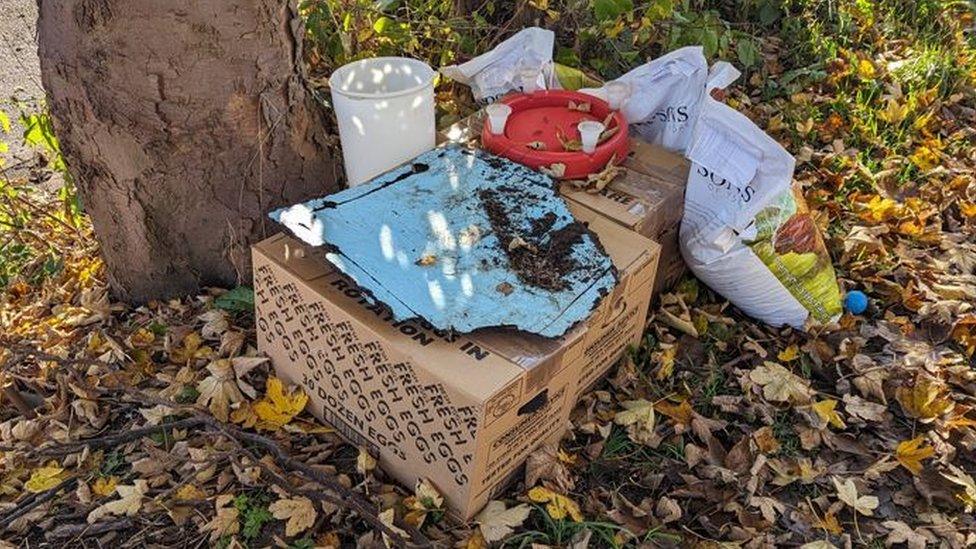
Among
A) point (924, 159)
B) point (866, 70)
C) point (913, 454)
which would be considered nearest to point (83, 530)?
point (913, 454)

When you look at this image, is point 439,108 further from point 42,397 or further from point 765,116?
point 42,397

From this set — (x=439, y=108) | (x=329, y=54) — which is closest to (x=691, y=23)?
(x=439, y=108)

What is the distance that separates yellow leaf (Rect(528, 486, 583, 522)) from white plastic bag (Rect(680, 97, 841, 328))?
Answer: 3.11 ft

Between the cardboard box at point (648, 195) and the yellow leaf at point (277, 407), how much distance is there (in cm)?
101

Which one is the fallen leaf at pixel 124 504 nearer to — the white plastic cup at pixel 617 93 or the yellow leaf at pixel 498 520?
the yellow leaf at pixel 498 520

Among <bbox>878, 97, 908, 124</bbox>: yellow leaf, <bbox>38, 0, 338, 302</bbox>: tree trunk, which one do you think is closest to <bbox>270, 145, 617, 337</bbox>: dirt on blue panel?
<bbox>38, 0, 338, 302</bbox>: tree trunk

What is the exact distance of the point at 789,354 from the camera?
2.58 metres

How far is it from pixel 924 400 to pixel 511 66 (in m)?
1.77

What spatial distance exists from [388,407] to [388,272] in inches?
13.5

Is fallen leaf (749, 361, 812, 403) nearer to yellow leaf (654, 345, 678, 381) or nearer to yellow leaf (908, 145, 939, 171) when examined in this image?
yellow leaf (654, 345, 678, 381)

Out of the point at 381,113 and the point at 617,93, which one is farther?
the point at 617,93

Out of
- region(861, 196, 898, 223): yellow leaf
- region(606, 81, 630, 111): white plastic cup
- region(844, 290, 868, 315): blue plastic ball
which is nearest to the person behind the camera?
region(844, 290, 868, 315): blue plastic ball

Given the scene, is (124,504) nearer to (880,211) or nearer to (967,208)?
(880,211)

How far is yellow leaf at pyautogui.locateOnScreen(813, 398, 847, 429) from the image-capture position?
2367mm
